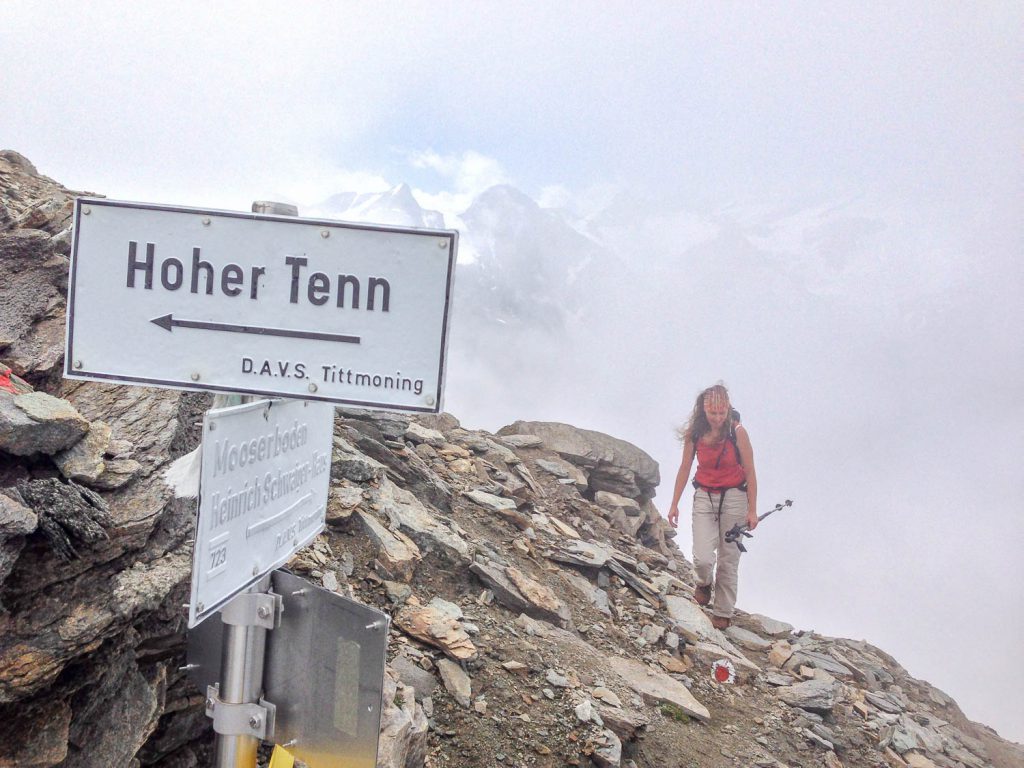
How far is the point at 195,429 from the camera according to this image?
13.5 feet

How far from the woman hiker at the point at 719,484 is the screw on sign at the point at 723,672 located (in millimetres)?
1567

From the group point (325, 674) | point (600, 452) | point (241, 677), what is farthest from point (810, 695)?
point (241, 677)

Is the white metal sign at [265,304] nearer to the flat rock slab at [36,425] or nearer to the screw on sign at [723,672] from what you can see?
the flat rock slab at [36,425]

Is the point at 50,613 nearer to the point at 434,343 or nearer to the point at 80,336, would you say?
the point at 80,336

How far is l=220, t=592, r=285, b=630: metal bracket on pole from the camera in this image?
92.2 inches

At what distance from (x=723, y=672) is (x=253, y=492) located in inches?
272

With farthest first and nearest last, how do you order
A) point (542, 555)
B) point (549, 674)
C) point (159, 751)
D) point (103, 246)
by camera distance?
point (542, 555) < point (549, 674) < point (159, 751) < point (103, 246)

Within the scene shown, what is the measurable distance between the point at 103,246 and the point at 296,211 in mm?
552

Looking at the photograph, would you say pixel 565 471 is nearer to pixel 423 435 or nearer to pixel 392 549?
pixel 423 435

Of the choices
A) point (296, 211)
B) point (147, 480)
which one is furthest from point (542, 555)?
point (296, 211)

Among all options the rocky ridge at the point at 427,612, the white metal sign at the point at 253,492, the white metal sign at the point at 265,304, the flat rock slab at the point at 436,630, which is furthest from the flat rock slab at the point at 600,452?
the white metal sign at the point at 265,304

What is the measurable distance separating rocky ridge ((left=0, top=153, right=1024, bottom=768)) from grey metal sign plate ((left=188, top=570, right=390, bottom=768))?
865mm

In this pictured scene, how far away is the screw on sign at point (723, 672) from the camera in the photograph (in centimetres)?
770

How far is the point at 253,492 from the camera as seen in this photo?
7.16 ft
